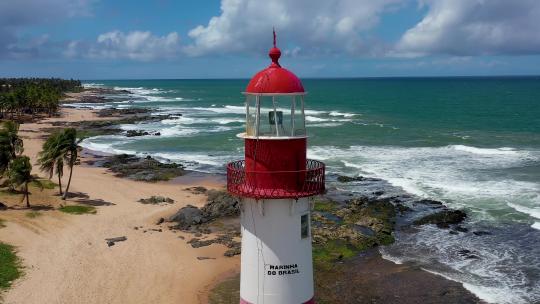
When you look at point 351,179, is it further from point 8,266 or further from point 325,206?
point 8,266

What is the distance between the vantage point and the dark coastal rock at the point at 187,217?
2592 centimetres

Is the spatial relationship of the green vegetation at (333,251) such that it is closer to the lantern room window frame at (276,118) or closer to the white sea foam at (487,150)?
the lantern room window frame at (276,118)

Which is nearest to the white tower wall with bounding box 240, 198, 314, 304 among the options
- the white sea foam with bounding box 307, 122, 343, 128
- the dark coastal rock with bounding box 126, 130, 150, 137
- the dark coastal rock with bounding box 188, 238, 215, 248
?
the dark coastal rock with bounding box 188, 238, 215, 248

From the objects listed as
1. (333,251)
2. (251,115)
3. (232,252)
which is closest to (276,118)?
(251,115)

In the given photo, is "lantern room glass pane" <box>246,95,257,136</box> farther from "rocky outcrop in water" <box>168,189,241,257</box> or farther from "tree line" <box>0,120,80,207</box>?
"tree line" <box>0,120,80,207</box>

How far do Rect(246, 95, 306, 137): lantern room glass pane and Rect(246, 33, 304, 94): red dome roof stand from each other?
155mm

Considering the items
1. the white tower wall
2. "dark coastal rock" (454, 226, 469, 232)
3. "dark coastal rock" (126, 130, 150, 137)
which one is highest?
the white tower wall

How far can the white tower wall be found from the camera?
833cm

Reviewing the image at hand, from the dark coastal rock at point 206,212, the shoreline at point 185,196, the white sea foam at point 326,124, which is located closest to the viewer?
the shoreline at point 185,196

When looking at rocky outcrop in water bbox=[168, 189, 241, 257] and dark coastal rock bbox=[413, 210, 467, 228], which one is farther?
dark coastal rock bbox=[413, 210, 467, 228]

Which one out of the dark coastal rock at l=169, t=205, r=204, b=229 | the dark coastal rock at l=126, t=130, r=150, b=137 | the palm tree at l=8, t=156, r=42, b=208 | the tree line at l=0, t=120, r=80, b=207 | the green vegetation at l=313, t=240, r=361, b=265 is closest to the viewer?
the green vegetation at l=313, t=240, r=361, b=265

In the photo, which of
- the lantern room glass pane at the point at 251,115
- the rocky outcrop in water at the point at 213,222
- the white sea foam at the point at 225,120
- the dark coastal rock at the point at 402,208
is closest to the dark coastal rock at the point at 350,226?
the dark coastal rock at the point at 402,208

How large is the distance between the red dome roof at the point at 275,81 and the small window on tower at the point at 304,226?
206 centimetres

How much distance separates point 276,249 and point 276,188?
3.28ft
